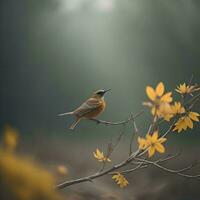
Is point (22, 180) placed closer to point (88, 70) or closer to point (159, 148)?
point (159, 148)

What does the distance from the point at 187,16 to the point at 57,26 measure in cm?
64

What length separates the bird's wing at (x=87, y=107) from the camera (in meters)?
0.95

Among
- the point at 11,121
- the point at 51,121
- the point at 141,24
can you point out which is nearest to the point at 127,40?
the point at 141,24

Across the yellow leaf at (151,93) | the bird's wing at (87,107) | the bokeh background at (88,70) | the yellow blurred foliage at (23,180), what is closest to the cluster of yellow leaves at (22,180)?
the yellow blurred foliage at (23,180)

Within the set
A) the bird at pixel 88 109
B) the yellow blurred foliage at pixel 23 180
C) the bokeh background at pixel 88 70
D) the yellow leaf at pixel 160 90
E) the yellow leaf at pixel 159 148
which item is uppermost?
the bokeh background at pixel 88 70

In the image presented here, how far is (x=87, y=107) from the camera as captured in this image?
97cm

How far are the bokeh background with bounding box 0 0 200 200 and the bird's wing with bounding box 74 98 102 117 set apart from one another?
65 cm

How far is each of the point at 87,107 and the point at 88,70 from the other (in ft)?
2.57

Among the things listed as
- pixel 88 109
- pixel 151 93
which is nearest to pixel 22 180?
pixel 151 93

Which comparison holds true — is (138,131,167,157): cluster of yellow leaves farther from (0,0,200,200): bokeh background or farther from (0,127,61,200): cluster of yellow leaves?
(0,0,200,200): bokeh background

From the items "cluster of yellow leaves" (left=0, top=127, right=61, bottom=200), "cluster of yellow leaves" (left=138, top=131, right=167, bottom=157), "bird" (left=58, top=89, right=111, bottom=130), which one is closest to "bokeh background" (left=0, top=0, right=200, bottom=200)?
"bird" (left=58, top=89, right=111, bottom=130)

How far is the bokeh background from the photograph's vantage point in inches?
65.0

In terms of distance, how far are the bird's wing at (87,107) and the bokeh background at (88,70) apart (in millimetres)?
652

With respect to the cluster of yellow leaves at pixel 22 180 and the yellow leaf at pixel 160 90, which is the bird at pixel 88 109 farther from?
the cluster of yellow leaves at pixel 22 180
